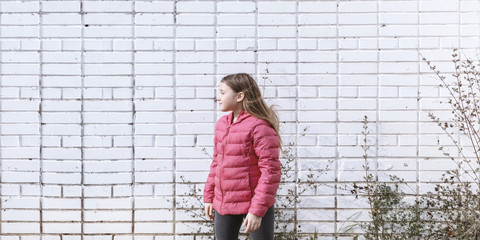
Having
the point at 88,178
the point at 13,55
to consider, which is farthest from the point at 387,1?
the point at 13,55

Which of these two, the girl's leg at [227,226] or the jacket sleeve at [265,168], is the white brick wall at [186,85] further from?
the jacket sleeve at [265,168]

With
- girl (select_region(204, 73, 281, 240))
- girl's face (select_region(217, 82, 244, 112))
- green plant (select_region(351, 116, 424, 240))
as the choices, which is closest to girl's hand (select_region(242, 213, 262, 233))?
girl (select_region(204, 73, 281, 240))

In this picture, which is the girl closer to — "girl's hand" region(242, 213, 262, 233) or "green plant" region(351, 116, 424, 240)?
"girl's hand" region(242, 213, 262, 233)

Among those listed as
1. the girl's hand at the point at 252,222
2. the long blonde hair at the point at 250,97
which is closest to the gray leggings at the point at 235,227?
the girl's hand at the point at 252,222

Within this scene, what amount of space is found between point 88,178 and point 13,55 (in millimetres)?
1314

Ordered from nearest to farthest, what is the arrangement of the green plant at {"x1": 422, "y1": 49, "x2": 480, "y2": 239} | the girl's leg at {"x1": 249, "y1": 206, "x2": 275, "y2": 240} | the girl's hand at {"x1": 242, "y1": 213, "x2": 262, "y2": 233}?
the girl's hand at {"x1": 242, "y1": 213, "x2": 262, "y2": 233} → the girl's leg at {"x1": 249, "y1": 206, "x2": 275, "y2": 240} → the green plant at {"x1": 422, "y1": 49, "x2": 480, "y2": 239}

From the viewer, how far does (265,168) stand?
8.85ft

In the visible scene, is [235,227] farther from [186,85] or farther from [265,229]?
[186,85]

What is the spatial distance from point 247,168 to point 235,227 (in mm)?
425

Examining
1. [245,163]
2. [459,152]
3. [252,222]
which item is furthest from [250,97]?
[459,152]

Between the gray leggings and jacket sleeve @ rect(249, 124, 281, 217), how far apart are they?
159 millimetres

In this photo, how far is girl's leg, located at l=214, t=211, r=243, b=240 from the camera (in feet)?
9.32

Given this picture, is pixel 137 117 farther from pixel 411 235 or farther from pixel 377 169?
pixel 411 235

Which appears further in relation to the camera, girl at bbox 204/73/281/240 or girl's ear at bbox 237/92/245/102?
girl's ear at bbox 237/92/245/102
